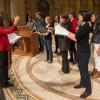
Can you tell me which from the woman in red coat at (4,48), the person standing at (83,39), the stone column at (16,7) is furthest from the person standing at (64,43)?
the stone column at (16,7)

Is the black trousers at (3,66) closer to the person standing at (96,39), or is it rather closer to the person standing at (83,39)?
the person standing at (83,39)

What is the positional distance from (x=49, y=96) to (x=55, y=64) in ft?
6.83

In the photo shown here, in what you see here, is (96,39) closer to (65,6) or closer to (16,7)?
(16,7)

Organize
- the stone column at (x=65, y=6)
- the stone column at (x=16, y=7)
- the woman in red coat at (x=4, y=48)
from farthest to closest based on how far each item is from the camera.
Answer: the stone column at (x=65, y=6)
the stone column at (x=16, y=7)
the woman in red coat at (x=4, y=48)

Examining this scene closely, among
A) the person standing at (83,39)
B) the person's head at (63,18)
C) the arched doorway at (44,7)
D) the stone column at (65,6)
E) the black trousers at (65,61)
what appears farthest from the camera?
the stone column at (65,6)

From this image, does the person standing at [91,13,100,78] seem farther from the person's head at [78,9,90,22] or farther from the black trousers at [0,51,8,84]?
the black trousers at [0,51,8,84]

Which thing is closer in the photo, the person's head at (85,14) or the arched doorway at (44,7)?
the person's head at (85,14)

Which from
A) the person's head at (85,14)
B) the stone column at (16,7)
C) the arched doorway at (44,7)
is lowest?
the person's head at (85,14)

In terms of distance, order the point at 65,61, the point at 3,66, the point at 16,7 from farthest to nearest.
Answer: the point at 16,7, the point at 65,61, the point at 3,66

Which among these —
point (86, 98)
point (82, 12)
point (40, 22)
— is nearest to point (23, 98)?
point (86, 98)

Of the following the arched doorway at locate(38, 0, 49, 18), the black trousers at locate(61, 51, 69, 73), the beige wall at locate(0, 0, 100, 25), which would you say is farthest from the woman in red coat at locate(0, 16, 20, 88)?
the arched doorway at locate(38, 0, 49, 18)

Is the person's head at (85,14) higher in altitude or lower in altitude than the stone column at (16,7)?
lower

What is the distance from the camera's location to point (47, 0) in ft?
50.6

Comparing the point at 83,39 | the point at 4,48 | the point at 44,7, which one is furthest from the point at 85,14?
the point at 44,7
